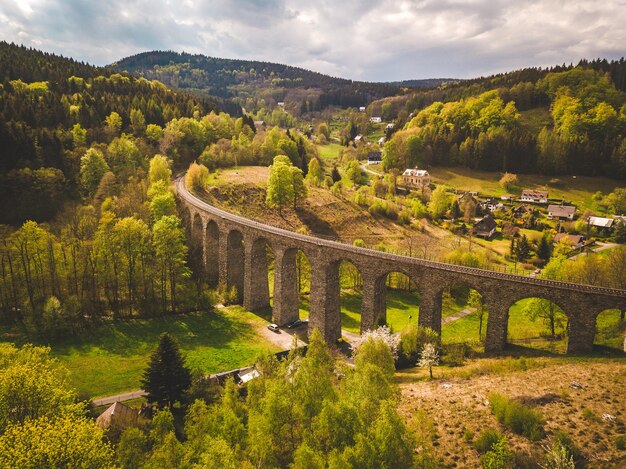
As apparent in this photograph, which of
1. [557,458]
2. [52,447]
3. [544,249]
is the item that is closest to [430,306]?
[557,458]

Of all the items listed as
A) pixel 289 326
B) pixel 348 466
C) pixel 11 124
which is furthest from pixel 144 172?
pixel 348 466

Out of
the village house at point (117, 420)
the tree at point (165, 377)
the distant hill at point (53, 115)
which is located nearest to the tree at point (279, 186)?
the distant hill at point (53, 115)

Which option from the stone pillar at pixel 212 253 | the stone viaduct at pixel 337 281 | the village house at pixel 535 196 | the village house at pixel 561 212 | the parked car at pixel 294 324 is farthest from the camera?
the village house at pixel 535 196

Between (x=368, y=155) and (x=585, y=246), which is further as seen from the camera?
(x=368, y=155)

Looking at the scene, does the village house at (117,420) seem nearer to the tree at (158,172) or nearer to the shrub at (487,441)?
the shrub at (487,441)

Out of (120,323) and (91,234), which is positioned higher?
(91,234)

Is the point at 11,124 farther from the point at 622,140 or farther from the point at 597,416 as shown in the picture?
the point at 622,140
